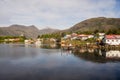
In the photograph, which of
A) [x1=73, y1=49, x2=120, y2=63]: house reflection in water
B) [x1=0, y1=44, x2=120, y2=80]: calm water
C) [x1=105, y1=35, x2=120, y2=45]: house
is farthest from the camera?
[x1=105, y1=35, x2=120, y2=45]: house

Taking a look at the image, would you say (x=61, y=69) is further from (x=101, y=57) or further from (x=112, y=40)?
(x=112, y=40)

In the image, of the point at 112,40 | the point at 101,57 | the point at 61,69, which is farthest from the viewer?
the point at 112,40

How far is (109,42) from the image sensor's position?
8094cm

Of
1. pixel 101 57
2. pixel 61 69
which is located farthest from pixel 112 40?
pixel 61 69

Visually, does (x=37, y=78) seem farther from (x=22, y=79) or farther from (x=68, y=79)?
(x=68, y=79)

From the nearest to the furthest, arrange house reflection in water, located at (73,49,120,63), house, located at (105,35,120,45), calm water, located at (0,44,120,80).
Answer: calm water, located at (0,44,120,80) < house reflection in water, located at (73,49,120,63) < house, located at (105,35,120,45)

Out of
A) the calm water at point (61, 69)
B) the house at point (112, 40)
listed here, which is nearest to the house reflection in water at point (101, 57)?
the calm water at point (61, 69)

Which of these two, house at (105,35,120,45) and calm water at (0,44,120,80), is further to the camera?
house at (105,35,120,45)

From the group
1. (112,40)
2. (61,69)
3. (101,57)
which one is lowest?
(61,69)

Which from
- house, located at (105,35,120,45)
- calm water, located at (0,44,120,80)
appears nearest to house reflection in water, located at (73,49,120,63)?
calm water, located at (0,44,120,80)

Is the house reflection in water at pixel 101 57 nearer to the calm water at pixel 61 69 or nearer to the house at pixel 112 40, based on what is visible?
the calm water at pixel 61 69

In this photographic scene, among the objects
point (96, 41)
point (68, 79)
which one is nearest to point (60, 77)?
point (68, 79)

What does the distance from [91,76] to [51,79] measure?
674 cm

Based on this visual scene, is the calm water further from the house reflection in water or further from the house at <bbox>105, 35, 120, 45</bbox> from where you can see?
the house at <bbox>105, 35, 120, 45</bbox>
